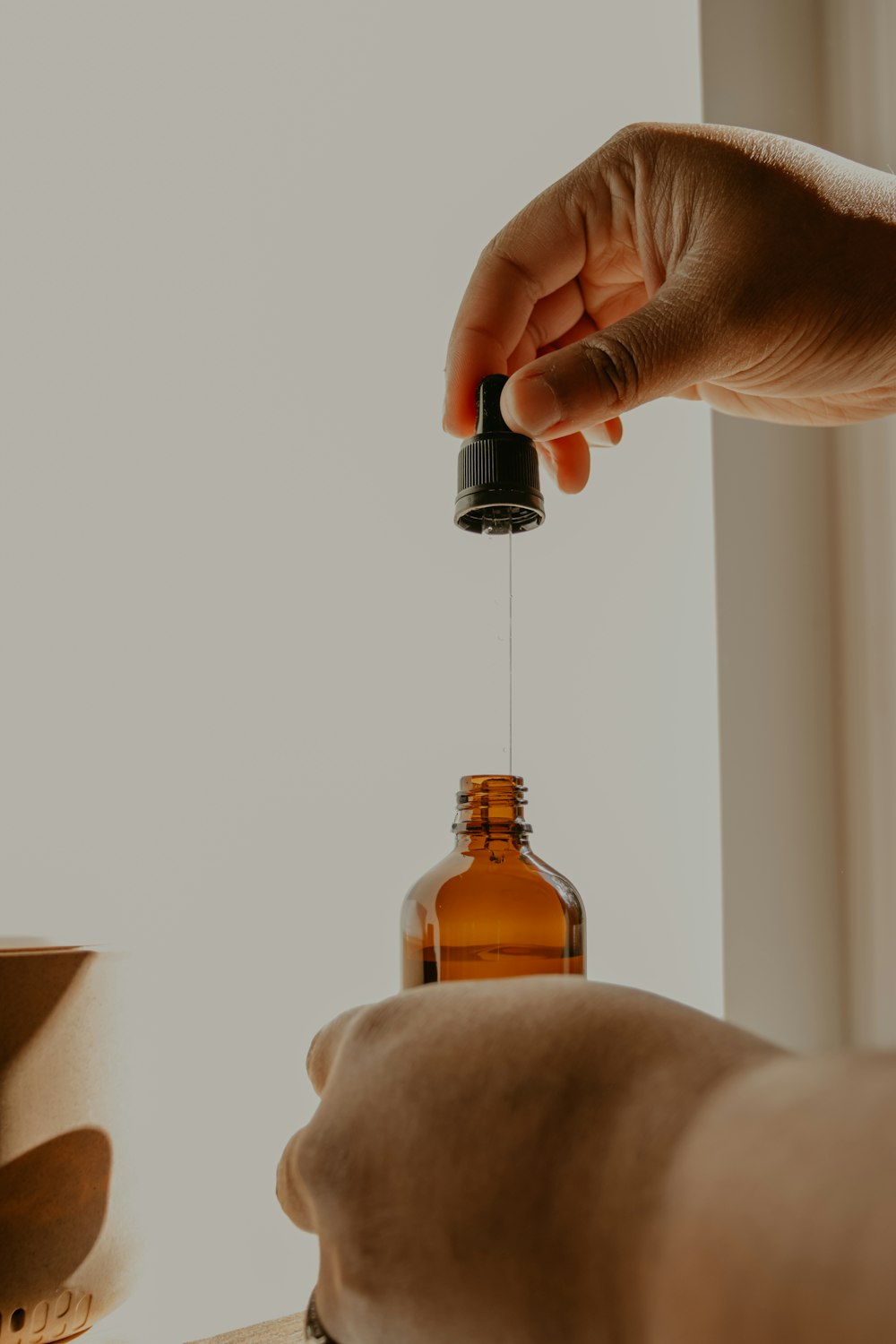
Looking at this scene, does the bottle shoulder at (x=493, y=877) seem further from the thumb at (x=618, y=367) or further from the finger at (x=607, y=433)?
the finger at (x=607, y=433)

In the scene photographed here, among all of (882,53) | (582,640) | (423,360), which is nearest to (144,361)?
(423,360)

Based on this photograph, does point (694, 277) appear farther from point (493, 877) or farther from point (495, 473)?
point (493, 877)

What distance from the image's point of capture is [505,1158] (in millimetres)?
226

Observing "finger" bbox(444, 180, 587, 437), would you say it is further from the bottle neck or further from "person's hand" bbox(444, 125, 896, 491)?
the bottle neck

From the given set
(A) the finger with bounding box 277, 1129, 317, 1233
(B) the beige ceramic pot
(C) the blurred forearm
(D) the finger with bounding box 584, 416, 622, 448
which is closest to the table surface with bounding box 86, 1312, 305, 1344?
(B) the beige ceramic pot

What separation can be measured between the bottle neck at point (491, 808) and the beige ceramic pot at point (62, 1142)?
19 centimetres

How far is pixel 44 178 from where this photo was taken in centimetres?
67

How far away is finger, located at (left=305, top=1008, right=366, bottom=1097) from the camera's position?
318 mm

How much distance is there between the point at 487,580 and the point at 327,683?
177 mm

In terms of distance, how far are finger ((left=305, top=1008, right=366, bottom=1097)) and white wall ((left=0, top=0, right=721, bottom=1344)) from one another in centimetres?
21

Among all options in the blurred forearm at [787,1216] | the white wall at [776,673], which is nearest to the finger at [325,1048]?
the blurred forearm at [787,1216]

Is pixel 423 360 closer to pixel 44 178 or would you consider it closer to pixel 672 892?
pixel 44 178

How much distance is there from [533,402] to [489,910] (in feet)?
0.86

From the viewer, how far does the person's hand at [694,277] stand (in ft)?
1.79
